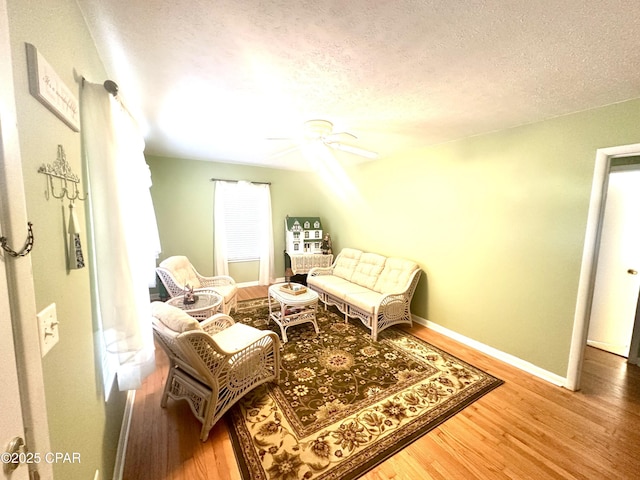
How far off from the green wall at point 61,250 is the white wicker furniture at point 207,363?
0.48m

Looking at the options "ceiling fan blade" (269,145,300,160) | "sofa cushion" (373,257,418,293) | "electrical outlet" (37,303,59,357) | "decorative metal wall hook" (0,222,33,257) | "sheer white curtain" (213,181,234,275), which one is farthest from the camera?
"sheer white curtain" (213,181,234,275)

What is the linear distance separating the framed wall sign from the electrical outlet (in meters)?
0.66

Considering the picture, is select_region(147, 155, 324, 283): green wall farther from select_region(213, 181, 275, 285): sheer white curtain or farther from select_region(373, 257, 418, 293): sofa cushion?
select_region(373, 257, 418, 293): sofa cushion

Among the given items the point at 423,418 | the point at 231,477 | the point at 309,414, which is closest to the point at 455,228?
the point at 423,418

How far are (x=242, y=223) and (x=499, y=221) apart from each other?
13.6 feet

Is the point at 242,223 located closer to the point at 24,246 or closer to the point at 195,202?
the point at 195,202

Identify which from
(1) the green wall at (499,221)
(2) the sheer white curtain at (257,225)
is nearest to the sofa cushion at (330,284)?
(1) the green wall at (499,221)

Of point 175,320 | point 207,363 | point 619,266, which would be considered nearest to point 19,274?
point 175,320

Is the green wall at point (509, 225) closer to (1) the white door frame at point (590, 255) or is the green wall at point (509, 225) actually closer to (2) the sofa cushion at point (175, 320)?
(1) the white door frame at point (590, 255)

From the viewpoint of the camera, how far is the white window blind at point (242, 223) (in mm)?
4754

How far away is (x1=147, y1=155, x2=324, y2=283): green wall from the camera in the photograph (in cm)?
418

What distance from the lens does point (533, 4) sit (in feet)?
3.60

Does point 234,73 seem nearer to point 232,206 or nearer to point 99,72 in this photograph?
point 99,72

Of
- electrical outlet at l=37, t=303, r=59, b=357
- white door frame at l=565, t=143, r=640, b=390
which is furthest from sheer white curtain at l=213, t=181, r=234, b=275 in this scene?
white door frame at l=565, t=143, r=640, b=390
